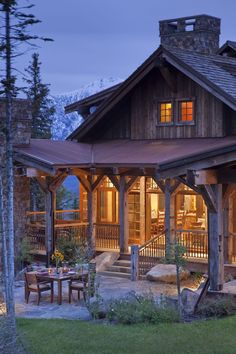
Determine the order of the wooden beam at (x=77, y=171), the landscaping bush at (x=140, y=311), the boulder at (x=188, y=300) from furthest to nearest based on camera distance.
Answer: the wooden beam at (x=77, y=171)
the boulder at (x=188, y=300)
the landscaping bush at (x=140, y=311)

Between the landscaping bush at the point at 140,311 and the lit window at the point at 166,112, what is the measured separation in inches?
332

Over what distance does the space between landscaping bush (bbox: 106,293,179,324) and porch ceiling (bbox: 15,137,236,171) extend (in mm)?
4784

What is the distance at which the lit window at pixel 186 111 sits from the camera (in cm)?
2083

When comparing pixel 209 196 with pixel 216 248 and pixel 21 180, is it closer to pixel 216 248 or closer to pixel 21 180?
pixel 216 248

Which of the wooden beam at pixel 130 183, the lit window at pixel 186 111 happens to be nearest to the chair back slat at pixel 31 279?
the wooden beam at pixel 130 183

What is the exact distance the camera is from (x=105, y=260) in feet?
68.6

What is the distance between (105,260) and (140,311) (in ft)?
23.6

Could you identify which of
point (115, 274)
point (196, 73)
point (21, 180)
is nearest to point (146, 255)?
point (115, 274)

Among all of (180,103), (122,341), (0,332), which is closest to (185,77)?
(180,103)

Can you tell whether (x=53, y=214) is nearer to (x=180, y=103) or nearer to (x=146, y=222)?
(x=146, y=222)

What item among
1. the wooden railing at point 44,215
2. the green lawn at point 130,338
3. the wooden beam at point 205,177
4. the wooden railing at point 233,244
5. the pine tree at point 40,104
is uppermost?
the pine tree at point 40,104

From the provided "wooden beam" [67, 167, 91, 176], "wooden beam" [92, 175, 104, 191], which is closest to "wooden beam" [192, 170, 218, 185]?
"wooden beam" [67, 167, 91, 176]

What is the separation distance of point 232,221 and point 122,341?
8.56 metres

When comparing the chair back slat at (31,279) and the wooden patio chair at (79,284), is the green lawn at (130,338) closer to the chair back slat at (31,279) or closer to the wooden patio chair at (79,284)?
the wooden patio chair at (79,284)
